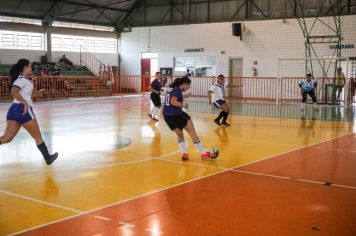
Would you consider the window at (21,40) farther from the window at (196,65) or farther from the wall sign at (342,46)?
the wall sign at (342,46)

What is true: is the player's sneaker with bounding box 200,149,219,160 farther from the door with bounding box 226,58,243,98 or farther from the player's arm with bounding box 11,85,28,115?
the door with bounding box 226,58,243,98

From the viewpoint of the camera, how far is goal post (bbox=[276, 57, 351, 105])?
84.8ft

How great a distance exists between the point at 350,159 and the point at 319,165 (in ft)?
3.59

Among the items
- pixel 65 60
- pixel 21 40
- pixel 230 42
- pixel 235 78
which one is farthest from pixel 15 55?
pixel 235 78

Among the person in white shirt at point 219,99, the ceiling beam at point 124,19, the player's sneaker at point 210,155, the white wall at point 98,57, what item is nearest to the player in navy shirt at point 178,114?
the player's sneaker at point 210,155

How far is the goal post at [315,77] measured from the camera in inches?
1018

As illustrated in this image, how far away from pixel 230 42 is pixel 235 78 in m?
2.67

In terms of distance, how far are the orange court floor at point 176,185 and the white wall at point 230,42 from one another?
16.5 meters

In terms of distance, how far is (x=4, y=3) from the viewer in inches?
1155

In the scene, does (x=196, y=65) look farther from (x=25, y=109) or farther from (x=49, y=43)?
(x=25, y=109)

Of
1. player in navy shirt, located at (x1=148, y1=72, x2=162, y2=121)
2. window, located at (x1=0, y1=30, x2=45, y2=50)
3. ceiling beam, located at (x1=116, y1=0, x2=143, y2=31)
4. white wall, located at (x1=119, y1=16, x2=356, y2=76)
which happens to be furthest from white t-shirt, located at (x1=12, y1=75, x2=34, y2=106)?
ceiling beam, located at (x1=116, y1=0, x2=143, y2=31)

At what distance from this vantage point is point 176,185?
7.61 meters

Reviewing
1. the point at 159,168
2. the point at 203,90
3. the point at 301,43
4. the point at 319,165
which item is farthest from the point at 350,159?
the point at 203,90

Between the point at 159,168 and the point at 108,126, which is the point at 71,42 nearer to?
the point at 108,126
